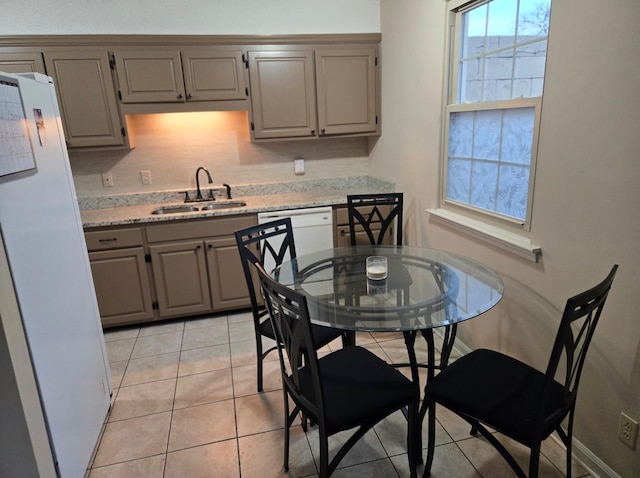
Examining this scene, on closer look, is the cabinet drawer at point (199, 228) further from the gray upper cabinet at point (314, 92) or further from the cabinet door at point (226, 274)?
the gray upper cabinet at point (314, 92)

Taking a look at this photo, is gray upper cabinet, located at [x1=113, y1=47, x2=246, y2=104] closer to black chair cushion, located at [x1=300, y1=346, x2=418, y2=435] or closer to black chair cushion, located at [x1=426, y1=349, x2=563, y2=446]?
black chair cushion, located at [x1=300, y1=346, x2=418, y2=435]

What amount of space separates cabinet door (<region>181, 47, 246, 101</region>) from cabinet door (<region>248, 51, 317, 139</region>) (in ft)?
0.39

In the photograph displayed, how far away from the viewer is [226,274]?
327cm

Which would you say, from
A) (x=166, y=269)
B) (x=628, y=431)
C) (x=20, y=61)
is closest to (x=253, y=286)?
(x=166, y=269)

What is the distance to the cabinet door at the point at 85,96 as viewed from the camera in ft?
9.66

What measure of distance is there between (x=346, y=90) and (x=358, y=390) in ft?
8.58

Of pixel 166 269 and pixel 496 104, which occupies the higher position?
pixel 496 104

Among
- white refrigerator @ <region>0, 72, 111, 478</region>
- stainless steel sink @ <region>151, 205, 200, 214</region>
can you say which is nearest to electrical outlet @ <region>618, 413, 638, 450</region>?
white refrigerator @ <region>0, 72, 111, 478</region>

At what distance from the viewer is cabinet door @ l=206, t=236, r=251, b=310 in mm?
3211

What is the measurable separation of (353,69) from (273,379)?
2516mm

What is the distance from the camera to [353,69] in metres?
3.44

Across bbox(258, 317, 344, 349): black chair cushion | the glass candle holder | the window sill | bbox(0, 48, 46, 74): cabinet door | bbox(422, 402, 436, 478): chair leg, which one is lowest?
bbox(422, 402, 436, 478): chair leg

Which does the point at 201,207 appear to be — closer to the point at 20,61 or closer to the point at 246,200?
the point at 246,200

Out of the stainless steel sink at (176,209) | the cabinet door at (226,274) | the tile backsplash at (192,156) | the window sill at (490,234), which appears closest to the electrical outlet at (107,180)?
the tile backsplash at (192,156)
